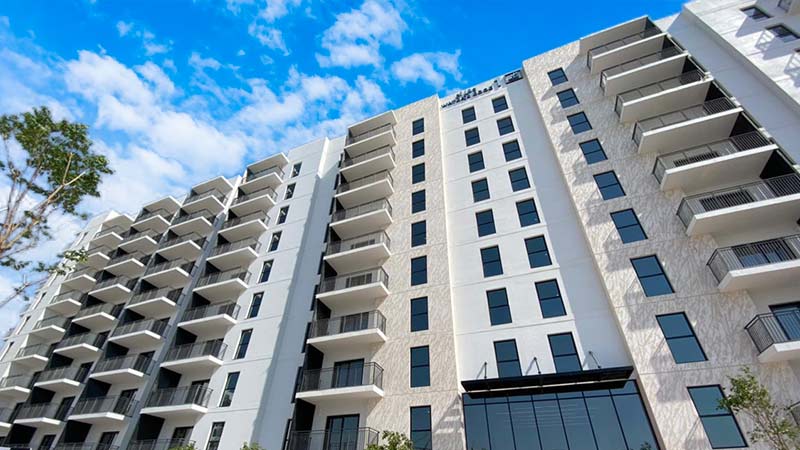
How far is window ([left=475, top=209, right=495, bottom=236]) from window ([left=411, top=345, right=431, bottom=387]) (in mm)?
7544

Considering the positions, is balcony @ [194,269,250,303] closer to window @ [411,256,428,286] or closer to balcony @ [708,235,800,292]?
window @ [411,256,428,286]

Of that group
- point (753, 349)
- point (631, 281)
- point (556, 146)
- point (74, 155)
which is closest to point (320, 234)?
point (74, 155)

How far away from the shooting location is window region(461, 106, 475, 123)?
28.2m

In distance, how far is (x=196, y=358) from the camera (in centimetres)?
2230

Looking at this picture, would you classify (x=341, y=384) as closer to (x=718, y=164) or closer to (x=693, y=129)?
(x=718, y=164)

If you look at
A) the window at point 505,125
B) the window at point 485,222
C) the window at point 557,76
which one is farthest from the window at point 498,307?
the window at point 557,76

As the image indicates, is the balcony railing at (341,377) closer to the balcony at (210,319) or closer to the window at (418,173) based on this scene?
the balcony at (210,319)

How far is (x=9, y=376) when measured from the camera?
31.0m

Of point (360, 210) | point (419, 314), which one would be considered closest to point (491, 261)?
point (419, 314)

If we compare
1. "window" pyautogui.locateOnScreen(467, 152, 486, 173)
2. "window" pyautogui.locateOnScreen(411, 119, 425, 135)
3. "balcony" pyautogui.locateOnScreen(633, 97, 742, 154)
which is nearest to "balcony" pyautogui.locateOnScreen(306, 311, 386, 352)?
"window" pyautogui.locateOnScreen(467, 152, 486, 173)

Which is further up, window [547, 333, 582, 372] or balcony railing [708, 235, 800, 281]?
balcony railing [708, 235, 800, 281]

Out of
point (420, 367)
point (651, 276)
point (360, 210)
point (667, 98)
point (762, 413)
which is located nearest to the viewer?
point (762, 413)

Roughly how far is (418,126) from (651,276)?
64.6ft

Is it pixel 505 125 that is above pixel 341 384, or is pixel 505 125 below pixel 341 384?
above
